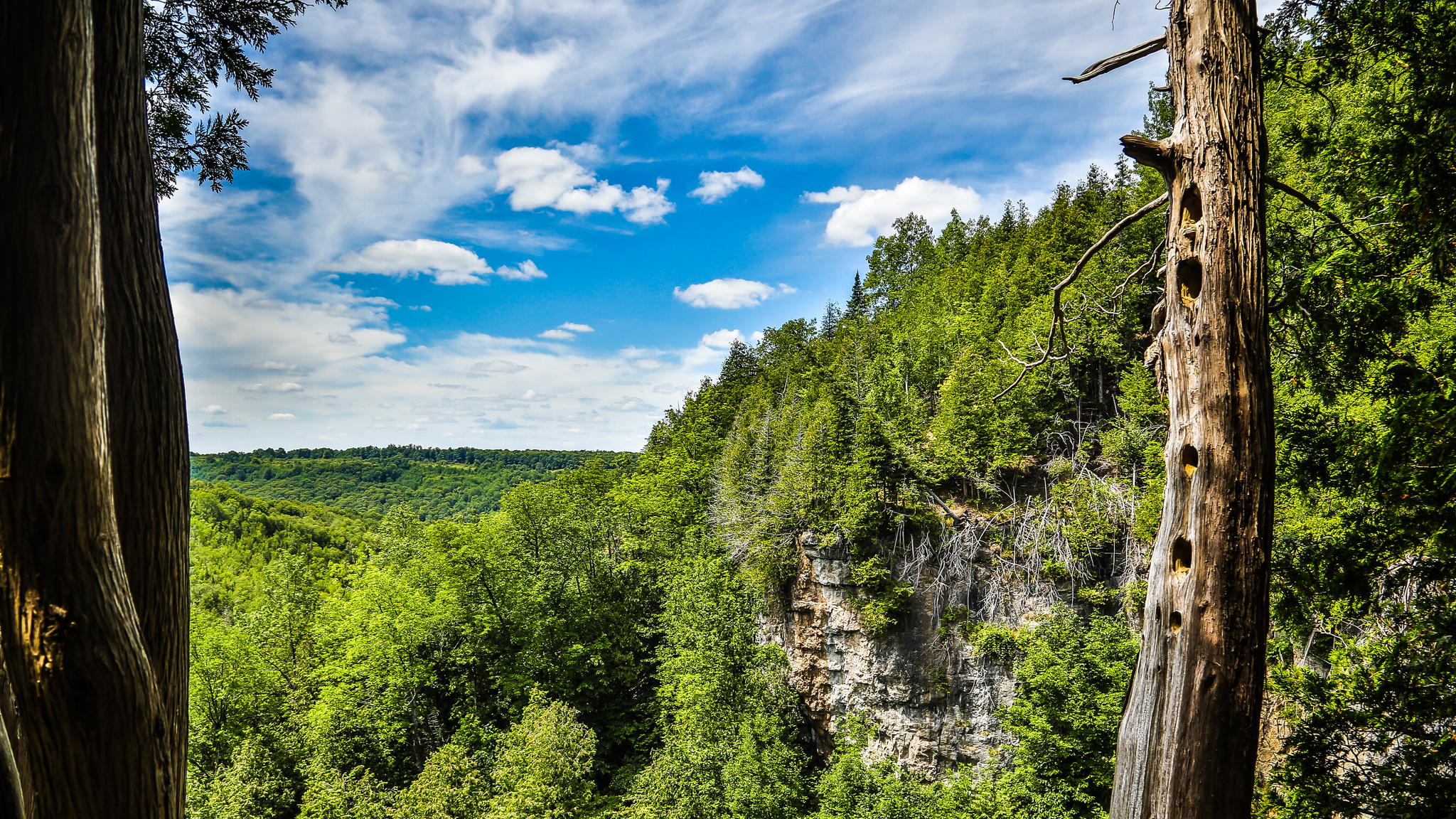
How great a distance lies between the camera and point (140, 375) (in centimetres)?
217

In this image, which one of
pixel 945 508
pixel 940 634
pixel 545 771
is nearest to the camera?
pixel 545 771

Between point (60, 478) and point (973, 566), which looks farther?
point (973, 566)

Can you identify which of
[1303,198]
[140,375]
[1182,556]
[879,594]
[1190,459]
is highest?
[1303,198]

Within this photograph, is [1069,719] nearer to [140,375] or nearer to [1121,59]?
[1121,59]

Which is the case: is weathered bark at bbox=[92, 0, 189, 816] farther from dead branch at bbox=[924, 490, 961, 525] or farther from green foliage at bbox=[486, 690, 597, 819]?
dead branch at bbox=[924, 490, 961, 525]

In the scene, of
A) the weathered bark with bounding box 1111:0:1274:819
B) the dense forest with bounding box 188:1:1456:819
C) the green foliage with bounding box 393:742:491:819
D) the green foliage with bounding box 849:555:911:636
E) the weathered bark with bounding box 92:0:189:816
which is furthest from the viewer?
the green foliage with bounding box 849:555:911:636

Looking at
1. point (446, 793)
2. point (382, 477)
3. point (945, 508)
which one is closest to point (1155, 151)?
point (945, 508)

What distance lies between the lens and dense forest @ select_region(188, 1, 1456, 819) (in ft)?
14.0

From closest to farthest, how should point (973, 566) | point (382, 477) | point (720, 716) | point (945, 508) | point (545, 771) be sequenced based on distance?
1. point (545, 771)
2. point (973, 566)
3. point (945, 508)
4. point (720, 716)
5. point (382, 477)

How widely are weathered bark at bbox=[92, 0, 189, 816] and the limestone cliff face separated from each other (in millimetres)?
19558

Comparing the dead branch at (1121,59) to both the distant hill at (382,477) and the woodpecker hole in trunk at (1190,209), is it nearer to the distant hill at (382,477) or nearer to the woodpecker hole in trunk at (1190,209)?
the woodpecker hole in trunk at (1190,209)

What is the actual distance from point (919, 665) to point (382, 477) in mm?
147406

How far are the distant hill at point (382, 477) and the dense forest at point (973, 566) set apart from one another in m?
51.3

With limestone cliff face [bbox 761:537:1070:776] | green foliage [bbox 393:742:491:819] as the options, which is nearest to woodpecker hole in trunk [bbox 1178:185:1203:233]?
limestone cliff face [bbox 761:537:1070:776]
